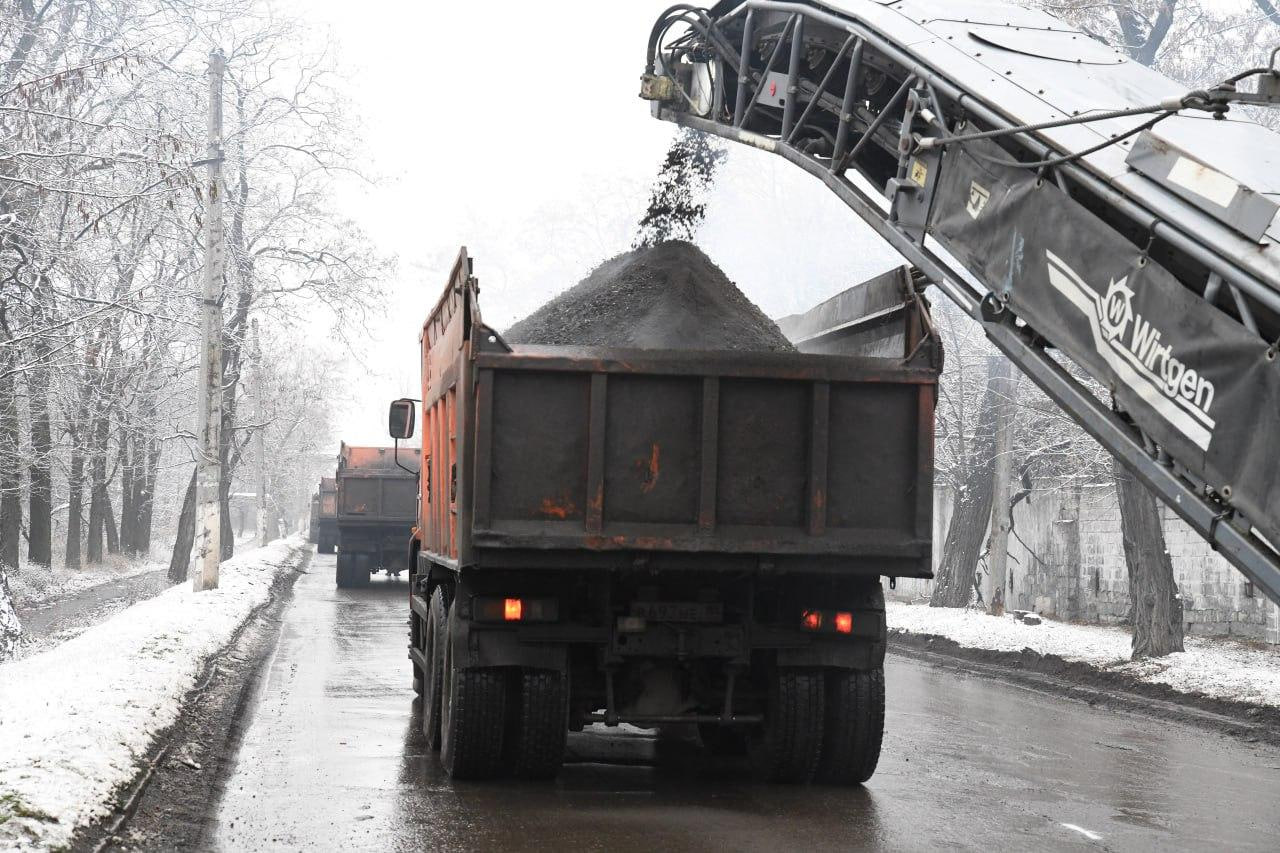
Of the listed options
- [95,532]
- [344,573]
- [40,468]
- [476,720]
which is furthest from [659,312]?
[95,532]

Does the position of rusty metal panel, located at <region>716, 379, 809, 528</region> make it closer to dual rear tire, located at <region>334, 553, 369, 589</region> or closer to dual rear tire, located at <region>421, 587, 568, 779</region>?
dual rear tire, located at <region>421, 587, 568, 779</region>

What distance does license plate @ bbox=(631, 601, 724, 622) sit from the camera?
8141 mm

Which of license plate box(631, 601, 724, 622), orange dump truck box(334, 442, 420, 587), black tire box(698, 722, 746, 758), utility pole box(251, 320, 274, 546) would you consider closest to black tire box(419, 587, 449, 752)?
license plate box(631, 601, 724, 622)

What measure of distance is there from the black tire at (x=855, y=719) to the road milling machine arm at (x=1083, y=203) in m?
2.17

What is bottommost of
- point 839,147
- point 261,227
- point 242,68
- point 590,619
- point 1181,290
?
point 590,619

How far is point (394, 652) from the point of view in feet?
56.0

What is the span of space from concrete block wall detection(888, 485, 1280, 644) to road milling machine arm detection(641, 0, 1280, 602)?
14304 mm

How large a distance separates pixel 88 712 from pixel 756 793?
4224 mm

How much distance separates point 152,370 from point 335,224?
19.0 feet

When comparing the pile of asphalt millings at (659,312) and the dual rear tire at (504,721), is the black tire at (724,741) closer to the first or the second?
the dual rear tire at (504,721)

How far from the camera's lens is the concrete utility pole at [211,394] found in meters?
22.9

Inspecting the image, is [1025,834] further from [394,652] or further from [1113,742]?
[394,652]

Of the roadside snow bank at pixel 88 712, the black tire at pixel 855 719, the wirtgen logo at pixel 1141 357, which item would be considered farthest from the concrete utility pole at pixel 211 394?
the wirtgen logo at pixel 1141 357

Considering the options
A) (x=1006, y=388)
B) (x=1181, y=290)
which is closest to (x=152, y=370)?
(x=1006, y=388)
